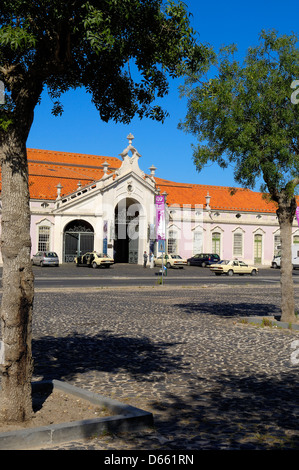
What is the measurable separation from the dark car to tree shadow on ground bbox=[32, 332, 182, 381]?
152 feet

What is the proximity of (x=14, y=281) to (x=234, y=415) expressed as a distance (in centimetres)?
286

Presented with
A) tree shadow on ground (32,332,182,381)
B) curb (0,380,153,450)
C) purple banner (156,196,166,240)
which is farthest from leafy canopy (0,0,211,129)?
purple banner (156,196,166,240)

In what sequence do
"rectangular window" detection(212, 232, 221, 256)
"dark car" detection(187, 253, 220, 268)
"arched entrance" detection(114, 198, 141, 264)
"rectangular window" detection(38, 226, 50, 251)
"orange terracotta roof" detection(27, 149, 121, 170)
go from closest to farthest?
"rectangular window" detection(38, 226, 50, 251)
"dark car" detection(187, 253, 220, 268)
"arched entrance" detection(114, 198, 141, 264)
"rectangular window" detection(212, 232, 221, 256)
"orange terracotta roof" detection(27, 149, 121, 170)

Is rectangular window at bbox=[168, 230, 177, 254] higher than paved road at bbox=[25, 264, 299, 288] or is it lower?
higher

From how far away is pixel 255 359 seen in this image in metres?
9.41

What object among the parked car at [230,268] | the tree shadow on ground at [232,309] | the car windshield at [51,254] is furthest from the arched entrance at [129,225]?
the tree shadow on ground at [232,309]

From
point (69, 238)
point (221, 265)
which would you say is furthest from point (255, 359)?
point (69, 238)

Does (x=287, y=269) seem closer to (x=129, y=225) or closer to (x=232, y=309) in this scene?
(x=232, y=309)

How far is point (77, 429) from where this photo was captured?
5.16 metres

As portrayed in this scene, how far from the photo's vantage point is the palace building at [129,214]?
5438 cm

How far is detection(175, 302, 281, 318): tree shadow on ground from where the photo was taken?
54.0 feet

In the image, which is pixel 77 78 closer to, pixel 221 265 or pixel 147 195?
pixel 221 265

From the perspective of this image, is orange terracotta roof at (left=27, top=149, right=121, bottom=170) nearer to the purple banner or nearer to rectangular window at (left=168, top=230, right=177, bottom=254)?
rectangular window at (left=168, top=230, right=177, bottom=254)
